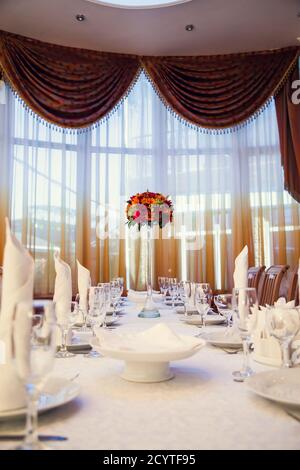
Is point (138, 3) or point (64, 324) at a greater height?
point (138, 3)

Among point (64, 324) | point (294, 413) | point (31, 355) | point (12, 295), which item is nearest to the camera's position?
point (31, 355)

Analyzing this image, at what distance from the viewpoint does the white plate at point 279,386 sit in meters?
0.69

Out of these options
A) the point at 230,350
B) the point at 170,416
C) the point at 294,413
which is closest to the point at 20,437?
the point at 170,416

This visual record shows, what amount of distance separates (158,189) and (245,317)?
11.6 feet

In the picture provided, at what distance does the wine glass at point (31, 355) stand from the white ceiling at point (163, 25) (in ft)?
11.5

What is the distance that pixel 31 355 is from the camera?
1.86ft

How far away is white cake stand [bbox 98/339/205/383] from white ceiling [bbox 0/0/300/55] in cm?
335

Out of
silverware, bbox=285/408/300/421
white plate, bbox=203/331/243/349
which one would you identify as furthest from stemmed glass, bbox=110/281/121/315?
silverware, bbox=285/408/300/421

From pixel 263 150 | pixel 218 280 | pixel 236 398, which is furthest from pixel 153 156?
pixel 236 398

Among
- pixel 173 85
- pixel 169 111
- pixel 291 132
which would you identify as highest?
pixel 173 85

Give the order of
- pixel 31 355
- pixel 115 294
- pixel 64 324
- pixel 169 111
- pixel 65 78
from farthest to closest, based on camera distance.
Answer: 1. pixel 169 111
2. pixel 65 78
3. pixel 115 294
4. pixel 64 324
5. pixel 31 355

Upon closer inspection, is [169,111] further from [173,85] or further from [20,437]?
[20,437]
